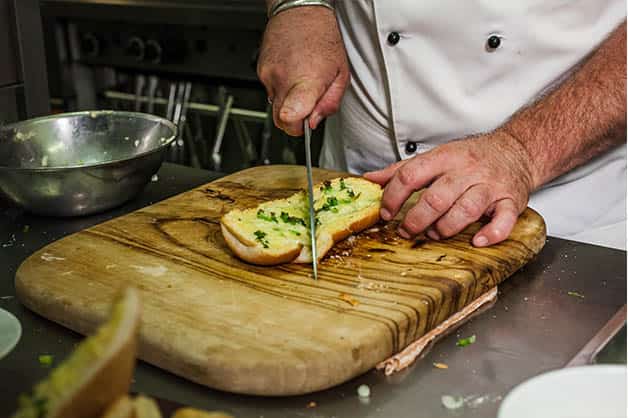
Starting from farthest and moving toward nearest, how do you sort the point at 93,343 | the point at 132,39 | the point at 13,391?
the point at 132,39 → the point at 13,391 → the point at 93,343

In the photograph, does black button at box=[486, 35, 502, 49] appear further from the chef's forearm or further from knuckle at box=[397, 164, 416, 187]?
knuckle at box=[397, 164, 416, 187]

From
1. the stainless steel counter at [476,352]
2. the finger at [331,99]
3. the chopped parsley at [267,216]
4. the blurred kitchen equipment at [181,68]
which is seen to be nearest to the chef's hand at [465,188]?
the stainless steel counter at [476,352]

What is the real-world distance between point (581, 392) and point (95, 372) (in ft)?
1.82

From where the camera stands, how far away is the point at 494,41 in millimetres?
2000

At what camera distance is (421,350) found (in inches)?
54.7

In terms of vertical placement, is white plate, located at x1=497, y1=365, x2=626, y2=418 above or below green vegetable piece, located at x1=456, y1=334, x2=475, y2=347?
above

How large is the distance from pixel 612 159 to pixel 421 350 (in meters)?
0.95

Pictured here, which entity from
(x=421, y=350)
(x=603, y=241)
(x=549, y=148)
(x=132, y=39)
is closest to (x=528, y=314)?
(x=421, y=350)

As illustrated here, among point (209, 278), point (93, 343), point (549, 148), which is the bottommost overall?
point (209, 278)

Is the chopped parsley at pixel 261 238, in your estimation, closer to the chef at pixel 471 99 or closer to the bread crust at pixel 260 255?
the bread crust at pixel 260 255

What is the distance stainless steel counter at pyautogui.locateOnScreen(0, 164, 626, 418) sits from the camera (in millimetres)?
1240

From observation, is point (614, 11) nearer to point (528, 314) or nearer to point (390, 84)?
point (390, 84)

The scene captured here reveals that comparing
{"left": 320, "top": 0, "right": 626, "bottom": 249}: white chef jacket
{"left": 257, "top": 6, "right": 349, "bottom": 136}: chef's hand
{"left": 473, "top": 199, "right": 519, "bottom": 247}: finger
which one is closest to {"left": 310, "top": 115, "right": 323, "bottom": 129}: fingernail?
{"left": 257, "top": 6, "right": 349, "bottom": 136}: chef's hand

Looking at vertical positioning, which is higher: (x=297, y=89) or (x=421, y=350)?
(x=297, y=89)
